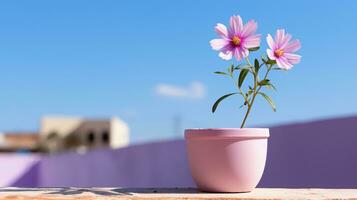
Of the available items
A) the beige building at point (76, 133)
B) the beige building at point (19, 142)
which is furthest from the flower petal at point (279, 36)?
the beige building at point (19, 142)

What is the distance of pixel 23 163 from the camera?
981 centimetres

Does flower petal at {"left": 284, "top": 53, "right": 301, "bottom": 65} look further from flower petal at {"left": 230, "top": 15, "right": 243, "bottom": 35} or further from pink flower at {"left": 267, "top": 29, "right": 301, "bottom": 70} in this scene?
flower petal at {"left": 230, "top": 15, "right": 243, "bottom": 35}

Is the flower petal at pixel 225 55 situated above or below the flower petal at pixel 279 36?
below

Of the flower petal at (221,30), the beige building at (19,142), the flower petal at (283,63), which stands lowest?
the beige building at (19,142)

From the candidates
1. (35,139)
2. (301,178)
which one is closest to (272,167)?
(301,178)

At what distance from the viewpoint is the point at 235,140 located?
1421 millimetres

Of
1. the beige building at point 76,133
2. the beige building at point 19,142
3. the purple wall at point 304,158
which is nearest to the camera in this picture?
the purple wall at point 304,158

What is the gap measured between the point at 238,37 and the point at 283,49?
14 centimetres

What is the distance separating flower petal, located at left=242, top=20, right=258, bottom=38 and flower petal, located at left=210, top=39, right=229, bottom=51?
0.06 meters

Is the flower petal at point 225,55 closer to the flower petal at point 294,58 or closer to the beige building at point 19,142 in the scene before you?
the flower petal at point 294,58

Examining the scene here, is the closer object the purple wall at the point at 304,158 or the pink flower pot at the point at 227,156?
the pink flower pot at the point at 227,156

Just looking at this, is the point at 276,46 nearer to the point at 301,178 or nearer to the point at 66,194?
the point at 66,194

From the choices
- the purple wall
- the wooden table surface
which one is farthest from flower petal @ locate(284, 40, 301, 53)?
the purple wall

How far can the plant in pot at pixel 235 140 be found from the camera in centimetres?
142
